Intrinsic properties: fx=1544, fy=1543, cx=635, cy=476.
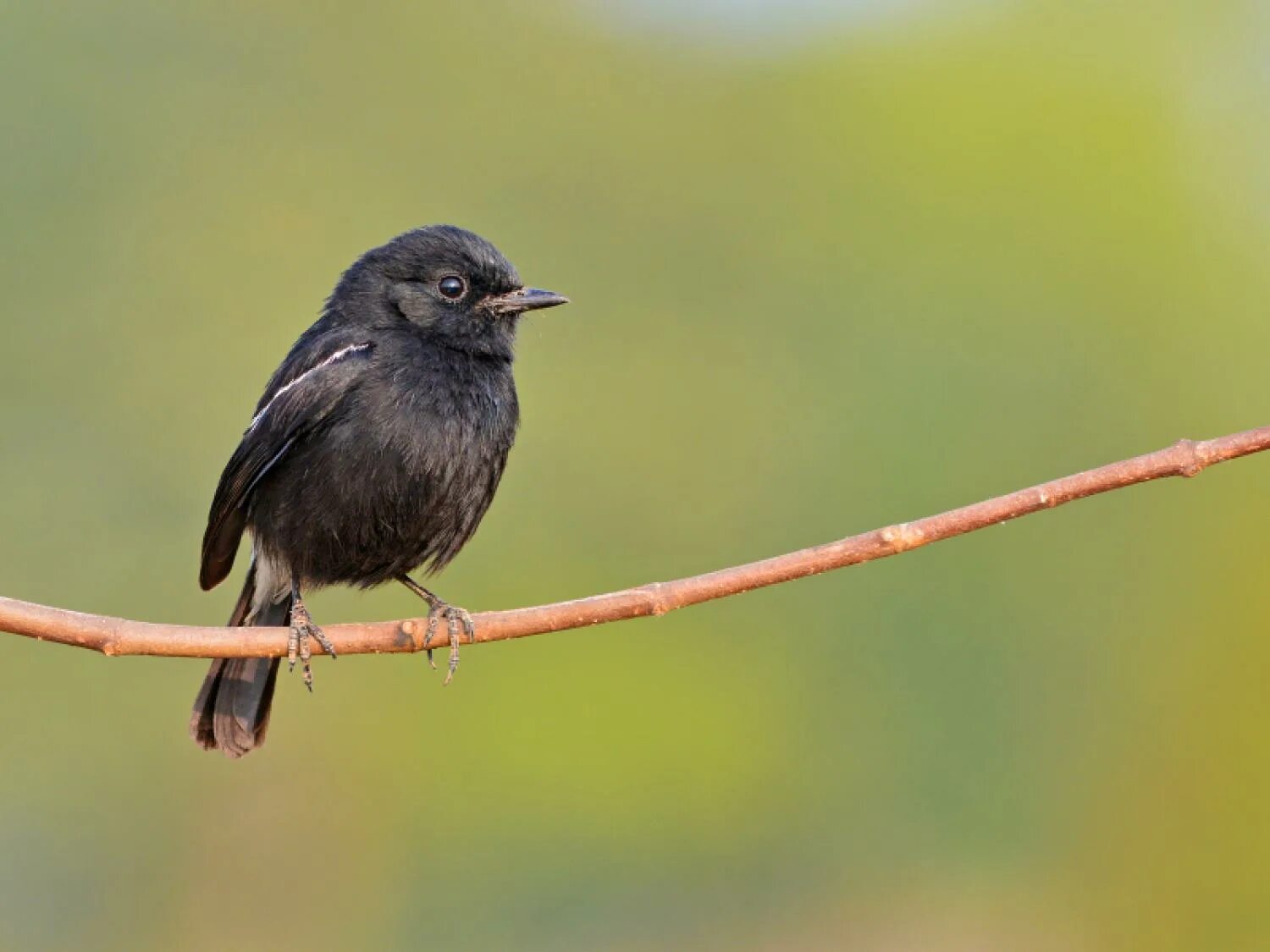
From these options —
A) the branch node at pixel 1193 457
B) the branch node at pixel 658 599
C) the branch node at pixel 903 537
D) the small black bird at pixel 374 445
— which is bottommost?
the branch node at pixel 658 599

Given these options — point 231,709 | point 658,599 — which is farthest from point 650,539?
point 658,599

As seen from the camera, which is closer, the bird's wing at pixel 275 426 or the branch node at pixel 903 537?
the branch node at pixel 903 537

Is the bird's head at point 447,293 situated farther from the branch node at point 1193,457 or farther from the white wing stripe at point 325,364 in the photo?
the branch node at point 1193,457

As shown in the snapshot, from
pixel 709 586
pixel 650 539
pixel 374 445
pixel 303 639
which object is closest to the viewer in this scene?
pixel 709 586

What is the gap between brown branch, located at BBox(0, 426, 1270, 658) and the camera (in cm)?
332

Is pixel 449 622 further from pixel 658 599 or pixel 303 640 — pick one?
pixel 658 599

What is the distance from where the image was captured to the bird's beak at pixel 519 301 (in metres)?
5.24

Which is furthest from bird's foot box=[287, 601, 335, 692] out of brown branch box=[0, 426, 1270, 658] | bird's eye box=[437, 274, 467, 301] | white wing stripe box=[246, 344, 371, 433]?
bird's eye box=[437, 274, 467, 301]

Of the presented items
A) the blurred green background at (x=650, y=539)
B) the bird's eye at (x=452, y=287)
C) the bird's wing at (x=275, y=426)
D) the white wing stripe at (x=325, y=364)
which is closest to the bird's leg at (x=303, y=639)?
the bird's wing at (x=275, y=426)

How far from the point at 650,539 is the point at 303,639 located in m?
7.95

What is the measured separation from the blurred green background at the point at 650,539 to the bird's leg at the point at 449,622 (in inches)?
183

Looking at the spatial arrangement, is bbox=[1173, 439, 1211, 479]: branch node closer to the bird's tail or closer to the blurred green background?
the bird's tail

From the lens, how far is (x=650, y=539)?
12.4 m

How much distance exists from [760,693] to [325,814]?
4.12 metres
